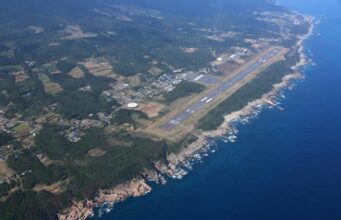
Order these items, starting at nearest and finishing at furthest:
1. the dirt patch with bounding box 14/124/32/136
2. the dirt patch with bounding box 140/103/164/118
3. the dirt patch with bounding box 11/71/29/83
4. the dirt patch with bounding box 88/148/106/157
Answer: the dirt patch with bounding box 88/148/106/157, the dirt patch with bounding box 14/124/32/136, the dirt patch with bounding box 140/103/164/118, the dirt patch with bounding box 11/71/29/83

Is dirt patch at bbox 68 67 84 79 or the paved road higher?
the paved road

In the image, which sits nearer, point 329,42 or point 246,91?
point 246,91

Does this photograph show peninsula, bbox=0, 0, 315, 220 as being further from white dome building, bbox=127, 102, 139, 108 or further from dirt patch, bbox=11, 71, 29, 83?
white dome building, bbox=127, 102, 139, 108

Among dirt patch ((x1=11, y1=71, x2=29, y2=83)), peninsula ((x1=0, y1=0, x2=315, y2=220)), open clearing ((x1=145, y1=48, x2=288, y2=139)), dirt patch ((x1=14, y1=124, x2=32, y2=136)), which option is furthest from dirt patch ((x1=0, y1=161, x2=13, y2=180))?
dirt patch ((x1=11, y1=71, x2=29, y2=83))

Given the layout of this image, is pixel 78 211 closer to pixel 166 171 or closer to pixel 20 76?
pixel 166 171

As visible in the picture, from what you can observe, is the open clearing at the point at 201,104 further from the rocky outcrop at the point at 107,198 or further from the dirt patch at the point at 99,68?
the dirt patch at the point at 99,68

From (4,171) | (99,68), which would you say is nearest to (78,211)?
(4,171)

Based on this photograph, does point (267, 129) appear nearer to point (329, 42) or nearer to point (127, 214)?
point (127, 214)

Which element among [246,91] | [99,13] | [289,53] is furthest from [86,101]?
[99,13]
